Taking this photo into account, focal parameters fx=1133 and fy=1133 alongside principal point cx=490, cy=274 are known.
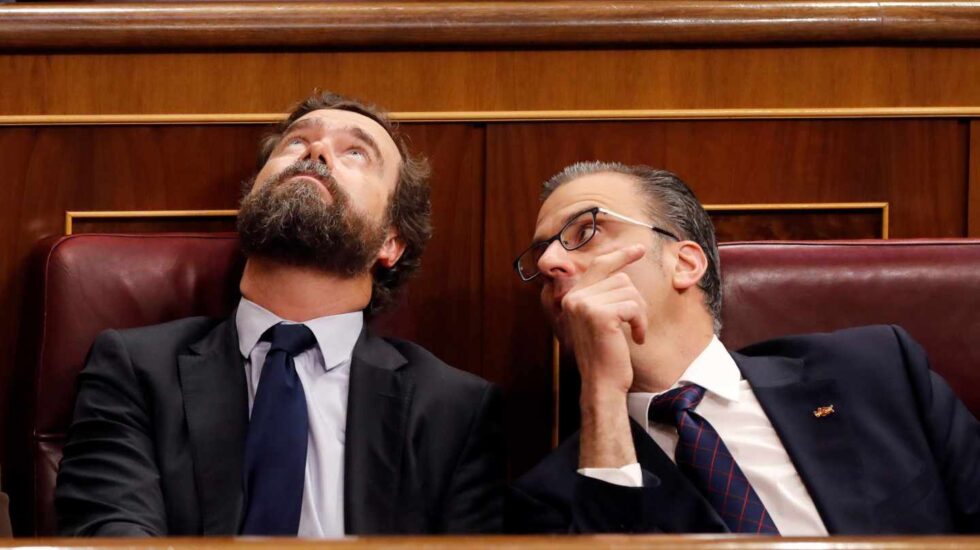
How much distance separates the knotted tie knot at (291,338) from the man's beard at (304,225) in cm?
10

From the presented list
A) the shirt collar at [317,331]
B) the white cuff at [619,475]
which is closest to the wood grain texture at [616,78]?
the shirt collar at [317,331]

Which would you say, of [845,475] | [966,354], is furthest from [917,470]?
[966,354]

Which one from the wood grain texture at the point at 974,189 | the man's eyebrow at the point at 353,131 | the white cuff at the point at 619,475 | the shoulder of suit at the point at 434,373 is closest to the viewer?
the white cuff at the point at 619,475

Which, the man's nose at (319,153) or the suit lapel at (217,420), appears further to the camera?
the man's nose at (319,153)

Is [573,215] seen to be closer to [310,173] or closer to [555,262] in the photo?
[555,262]

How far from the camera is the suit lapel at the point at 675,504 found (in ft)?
3.52

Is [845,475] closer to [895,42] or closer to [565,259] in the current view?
[565,259]

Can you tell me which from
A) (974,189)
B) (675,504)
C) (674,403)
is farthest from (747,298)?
(974,189)

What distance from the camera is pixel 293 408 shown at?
1185 mm

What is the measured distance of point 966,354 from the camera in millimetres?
1255

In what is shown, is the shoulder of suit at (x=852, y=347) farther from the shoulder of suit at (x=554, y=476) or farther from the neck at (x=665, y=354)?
the shoulder of suit at (x=554, y=476)

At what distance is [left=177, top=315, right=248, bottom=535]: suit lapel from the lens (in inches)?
44.8

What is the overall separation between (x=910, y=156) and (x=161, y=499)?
1.02 meters

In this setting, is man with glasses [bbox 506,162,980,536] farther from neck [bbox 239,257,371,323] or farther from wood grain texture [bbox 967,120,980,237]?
wood grain texture [bbox 967,120,980,237]
